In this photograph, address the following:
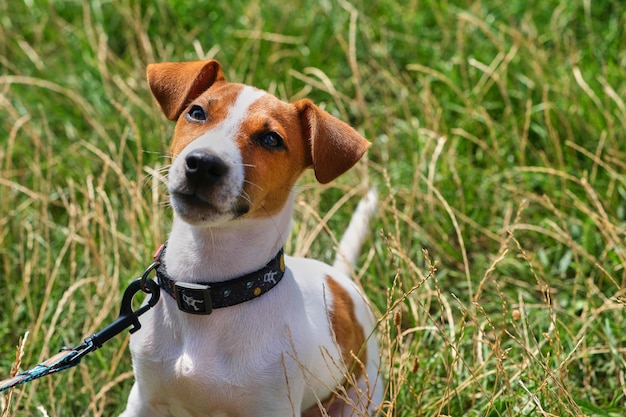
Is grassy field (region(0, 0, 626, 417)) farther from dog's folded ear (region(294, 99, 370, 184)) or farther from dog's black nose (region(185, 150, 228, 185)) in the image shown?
dog's black nose (region(185, 150, 228, 185))

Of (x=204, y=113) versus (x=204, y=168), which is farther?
(x=204, y=113)

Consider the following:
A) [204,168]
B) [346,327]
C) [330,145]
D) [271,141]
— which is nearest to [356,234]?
[346,327]

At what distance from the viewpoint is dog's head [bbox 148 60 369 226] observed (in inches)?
109

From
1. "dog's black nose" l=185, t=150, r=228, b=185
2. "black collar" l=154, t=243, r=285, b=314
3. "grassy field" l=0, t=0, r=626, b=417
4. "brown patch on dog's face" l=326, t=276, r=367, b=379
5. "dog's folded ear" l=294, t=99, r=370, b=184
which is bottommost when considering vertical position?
"grassy field" l=0, t=0, r=626, b=417

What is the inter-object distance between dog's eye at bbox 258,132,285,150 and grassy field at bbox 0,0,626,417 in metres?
0.58

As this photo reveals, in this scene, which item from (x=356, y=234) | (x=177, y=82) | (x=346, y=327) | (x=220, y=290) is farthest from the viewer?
(x=356, y=234)

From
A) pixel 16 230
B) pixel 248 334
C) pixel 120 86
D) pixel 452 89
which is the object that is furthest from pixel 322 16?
pixel 248 334

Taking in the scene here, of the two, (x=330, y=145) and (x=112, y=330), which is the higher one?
(x=330, y=145)

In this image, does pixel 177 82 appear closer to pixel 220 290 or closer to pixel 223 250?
pixel 223 250

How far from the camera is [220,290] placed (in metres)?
2.95

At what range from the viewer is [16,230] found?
4.86 m

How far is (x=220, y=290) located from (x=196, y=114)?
585 millimetres

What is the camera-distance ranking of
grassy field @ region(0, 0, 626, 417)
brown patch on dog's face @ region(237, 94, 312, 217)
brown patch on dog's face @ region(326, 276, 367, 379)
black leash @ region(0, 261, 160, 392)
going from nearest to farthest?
brown patch on dog's face @ region(237, 94, 312, 217)
black leash @ region(0, 261, 160, 392)
brown patch on dog's face @ region(326, 276, 367, 379)
grassy field @ region(0, 0, 626, 417)

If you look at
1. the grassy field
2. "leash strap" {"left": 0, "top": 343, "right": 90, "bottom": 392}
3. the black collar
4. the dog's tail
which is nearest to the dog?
the black collar
